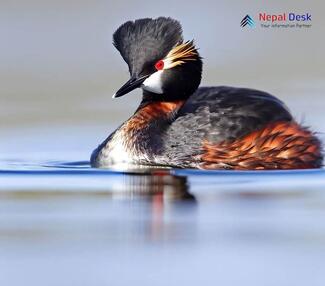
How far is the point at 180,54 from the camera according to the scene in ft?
41.6

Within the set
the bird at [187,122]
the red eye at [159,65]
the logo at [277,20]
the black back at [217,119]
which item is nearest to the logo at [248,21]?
the logo at [277,20]

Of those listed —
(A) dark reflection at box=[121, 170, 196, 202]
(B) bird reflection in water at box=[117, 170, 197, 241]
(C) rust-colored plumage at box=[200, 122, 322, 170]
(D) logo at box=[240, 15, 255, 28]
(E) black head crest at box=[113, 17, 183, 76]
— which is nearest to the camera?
(B) bird reflection in water at box=[117, 170, 197, 241]

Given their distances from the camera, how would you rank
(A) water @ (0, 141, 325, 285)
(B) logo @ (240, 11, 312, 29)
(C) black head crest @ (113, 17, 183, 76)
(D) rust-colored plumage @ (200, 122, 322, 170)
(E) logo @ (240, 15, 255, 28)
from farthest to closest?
(E) logo @ (240, 15, 255, 28) < (B) logo @ (240, 11, 312, 29) < (C) black head crest @ (113, 17, 183, 76) < (D) rust-colored plumage @ (200, 122, 322, 170) < (A) water @ (0, 141, 325, 285)

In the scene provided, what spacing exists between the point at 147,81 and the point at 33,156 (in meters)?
1.38

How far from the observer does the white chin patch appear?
1267 centimetres

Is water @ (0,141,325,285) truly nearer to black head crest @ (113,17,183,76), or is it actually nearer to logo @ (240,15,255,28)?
black head crest @ (113,17,183,76)

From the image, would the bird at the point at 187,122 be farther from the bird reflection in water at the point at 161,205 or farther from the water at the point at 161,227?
the bird reflection in water at the point at 161,205

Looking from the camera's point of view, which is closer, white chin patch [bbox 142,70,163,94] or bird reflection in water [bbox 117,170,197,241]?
bird reflection in water [bbox 117,170,197,241]

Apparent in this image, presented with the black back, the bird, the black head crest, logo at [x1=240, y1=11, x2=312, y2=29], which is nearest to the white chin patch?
the bird

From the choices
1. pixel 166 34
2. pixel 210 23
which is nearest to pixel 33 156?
pixel 166 34

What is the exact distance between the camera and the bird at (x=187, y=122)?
40.0ft

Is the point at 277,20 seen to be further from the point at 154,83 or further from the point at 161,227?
the point at 161,227

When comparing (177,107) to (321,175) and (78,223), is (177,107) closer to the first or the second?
(321,175)

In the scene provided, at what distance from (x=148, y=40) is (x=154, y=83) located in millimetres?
433
